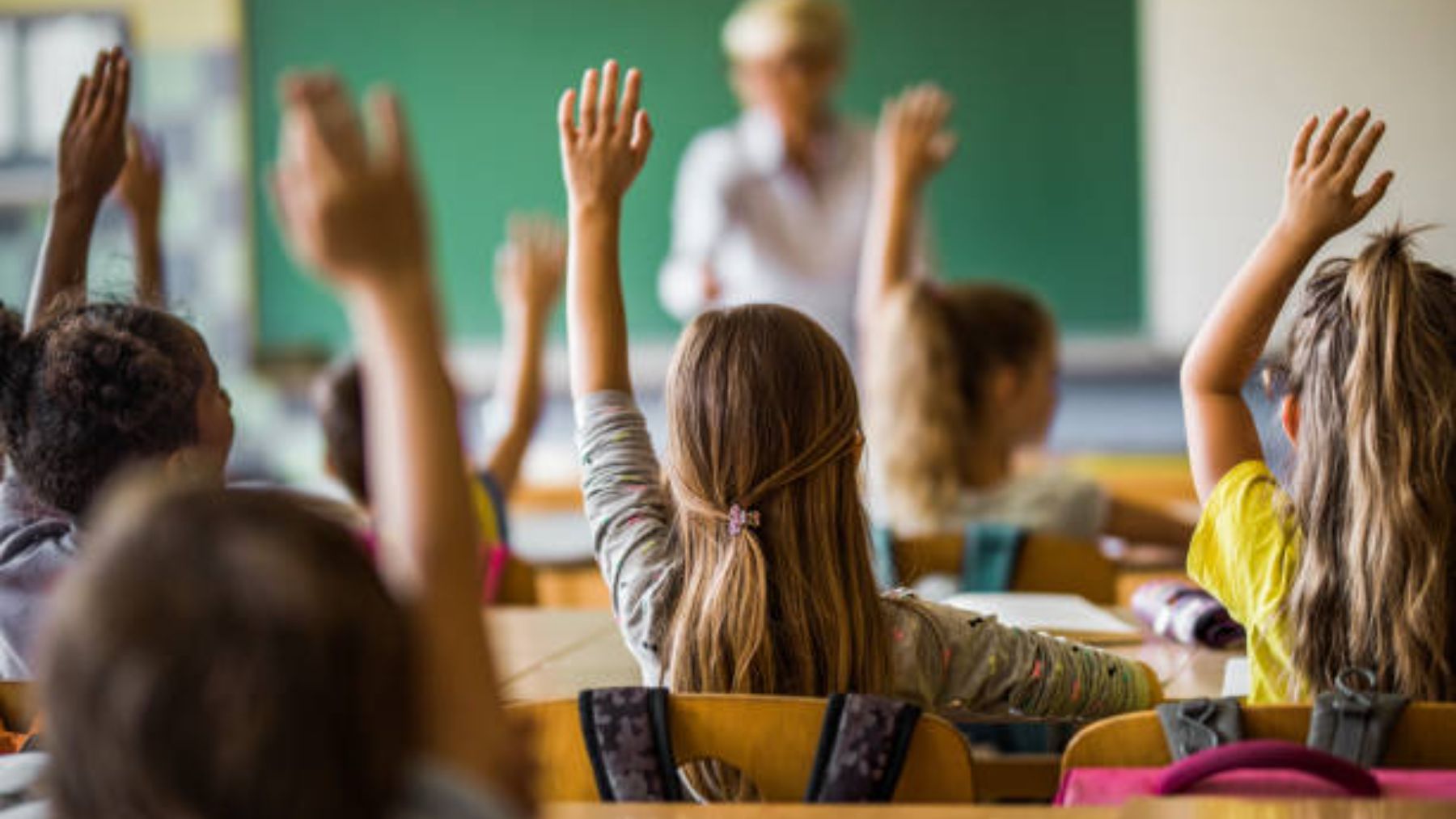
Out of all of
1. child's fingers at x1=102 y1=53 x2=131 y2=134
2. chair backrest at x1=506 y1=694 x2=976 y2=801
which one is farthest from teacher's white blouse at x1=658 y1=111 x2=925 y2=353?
chair backrest at x1=506 y1=694 x2=976 y2=801

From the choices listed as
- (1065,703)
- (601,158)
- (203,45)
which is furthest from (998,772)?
(203,45)

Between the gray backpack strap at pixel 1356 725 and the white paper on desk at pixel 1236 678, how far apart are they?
1.38ft

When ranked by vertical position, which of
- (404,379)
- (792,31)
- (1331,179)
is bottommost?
(404,379)

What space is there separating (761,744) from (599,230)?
0.71 metres

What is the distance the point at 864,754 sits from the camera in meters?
1.28

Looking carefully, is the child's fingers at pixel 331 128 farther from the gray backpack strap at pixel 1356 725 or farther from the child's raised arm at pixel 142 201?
the child's raised arm at pixel 142 201

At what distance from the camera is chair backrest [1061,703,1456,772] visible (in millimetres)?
1274

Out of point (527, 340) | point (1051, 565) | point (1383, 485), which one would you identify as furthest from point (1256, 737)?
point (527, 340)

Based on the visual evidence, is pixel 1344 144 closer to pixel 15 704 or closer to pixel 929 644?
pixel 929 644

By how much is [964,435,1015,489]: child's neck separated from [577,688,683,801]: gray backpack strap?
1860mm

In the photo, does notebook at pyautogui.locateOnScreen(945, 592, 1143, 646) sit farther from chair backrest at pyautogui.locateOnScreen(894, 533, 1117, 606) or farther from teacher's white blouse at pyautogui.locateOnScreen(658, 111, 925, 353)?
teacher's white blouse at pyautogui.locateOnScreen(658, 111, 925, 353)

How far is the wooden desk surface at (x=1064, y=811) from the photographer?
1.05 meters

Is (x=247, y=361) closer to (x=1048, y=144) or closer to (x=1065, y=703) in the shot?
(x=1048, y=144)

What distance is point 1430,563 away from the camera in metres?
1.52
